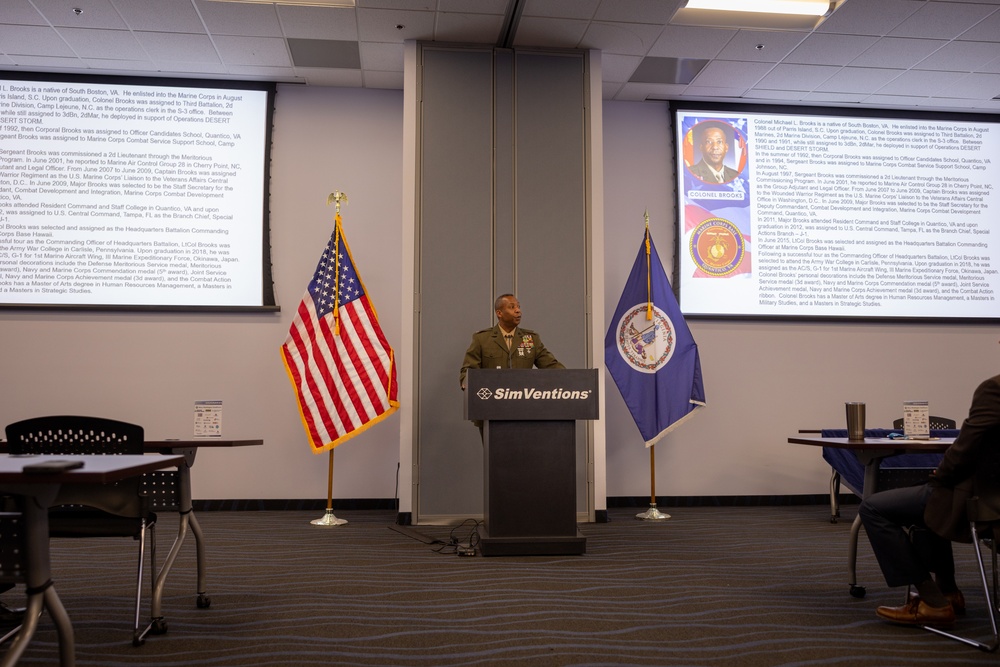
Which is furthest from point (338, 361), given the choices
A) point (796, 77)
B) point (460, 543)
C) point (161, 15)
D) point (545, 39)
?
point (796, 77)

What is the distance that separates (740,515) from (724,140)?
324 centimetres

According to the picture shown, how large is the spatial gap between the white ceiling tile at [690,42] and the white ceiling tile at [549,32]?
62 cm

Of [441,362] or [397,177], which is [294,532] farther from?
[397,177]

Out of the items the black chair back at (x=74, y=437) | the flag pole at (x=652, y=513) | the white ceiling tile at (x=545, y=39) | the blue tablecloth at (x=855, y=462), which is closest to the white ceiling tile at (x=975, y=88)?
the white ceiling tile at (x=545, y=39)

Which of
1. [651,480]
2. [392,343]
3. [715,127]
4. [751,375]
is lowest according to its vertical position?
[651,480]

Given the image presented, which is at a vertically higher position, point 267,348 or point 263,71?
point 263,71

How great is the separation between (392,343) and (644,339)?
208cm

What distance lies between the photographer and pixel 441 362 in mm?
5770

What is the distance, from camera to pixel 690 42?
595 cm

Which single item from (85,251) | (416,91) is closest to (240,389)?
(85,251)

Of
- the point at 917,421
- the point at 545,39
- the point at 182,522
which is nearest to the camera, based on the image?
the point at 182,522

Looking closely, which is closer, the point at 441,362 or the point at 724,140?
the point at 441,362

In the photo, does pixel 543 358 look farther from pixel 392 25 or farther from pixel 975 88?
pixel 975 88

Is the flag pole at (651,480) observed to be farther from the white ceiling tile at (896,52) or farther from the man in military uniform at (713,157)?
the white ceiling tile at (896,52)
